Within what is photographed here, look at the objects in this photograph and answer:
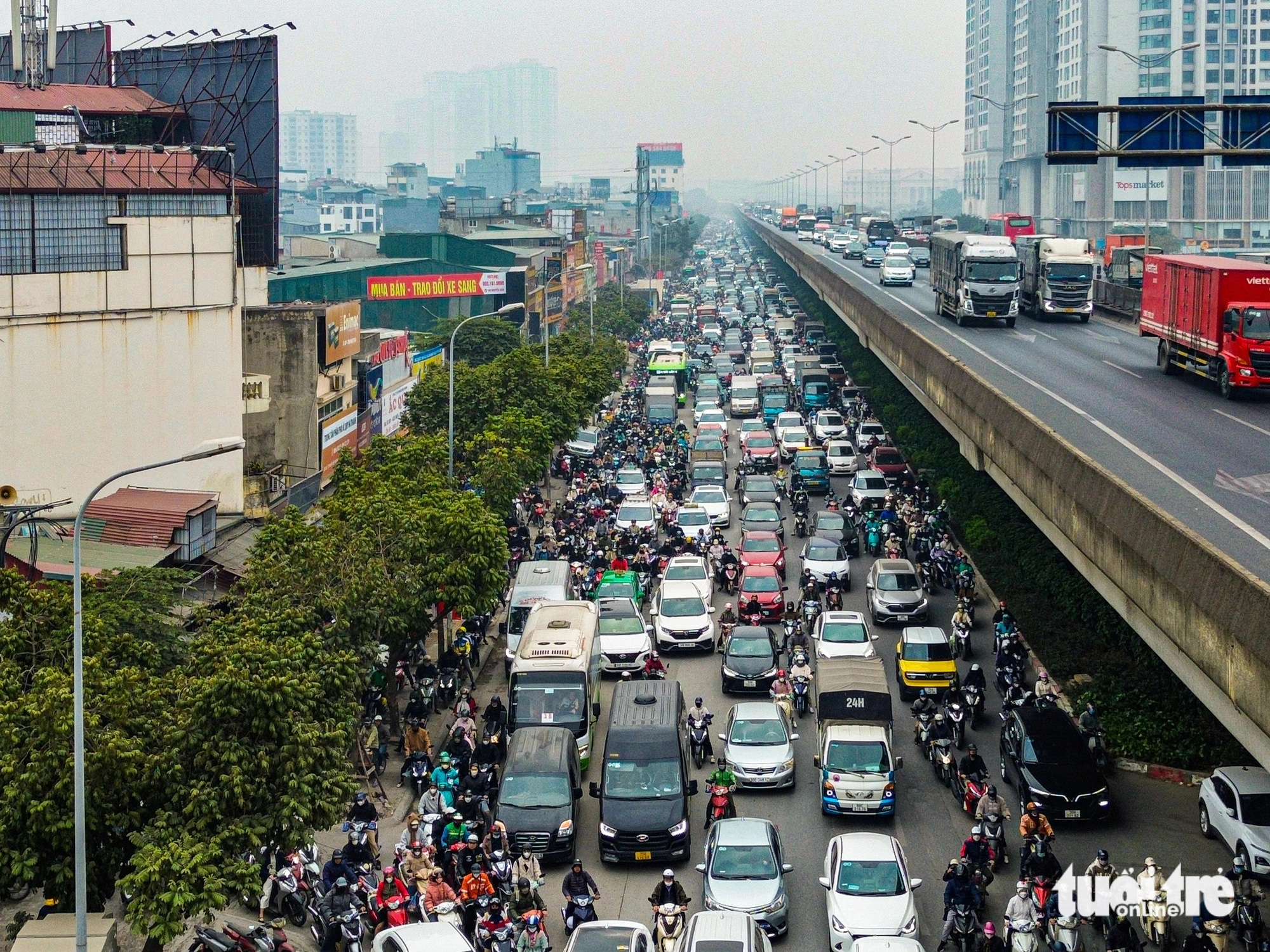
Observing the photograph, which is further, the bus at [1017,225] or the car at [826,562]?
the bus at [1017,225]

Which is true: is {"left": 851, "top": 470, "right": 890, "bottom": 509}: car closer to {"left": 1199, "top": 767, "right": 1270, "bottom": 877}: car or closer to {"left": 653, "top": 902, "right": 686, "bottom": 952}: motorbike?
{"left": 1199, "top": 767, "right": 1270, "bottom": 877}: car

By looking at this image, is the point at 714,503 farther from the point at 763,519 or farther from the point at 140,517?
the point at 140,517

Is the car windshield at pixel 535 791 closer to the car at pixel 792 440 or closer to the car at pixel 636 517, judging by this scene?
the car at pixel 636 517

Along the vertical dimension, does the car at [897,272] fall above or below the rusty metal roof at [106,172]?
below

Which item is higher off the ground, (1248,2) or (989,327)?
(1248,2)

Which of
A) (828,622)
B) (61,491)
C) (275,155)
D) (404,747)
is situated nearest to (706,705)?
(828,622)

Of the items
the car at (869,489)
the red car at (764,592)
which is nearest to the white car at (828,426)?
the car at (869,489)

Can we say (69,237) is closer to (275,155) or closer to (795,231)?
(275,155)
